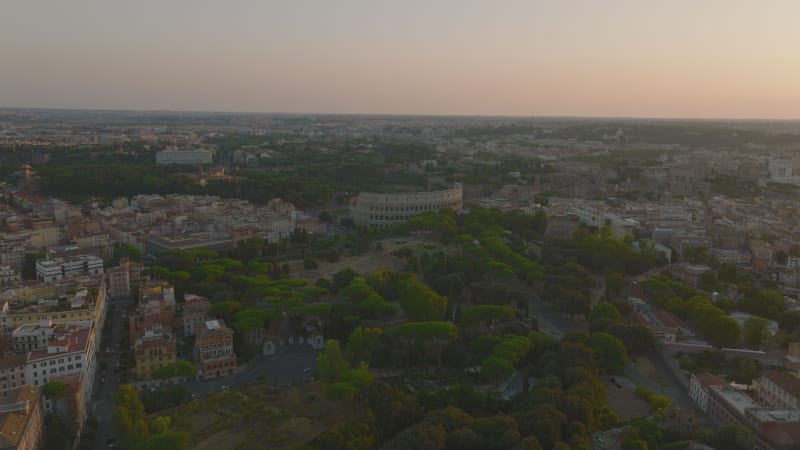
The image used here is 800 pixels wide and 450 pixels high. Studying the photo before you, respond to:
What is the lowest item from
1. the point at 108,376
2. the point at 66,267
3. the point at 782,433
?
the point at 108,376

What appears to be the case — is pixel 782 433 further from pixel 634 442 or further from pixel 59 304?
pixel 59 304

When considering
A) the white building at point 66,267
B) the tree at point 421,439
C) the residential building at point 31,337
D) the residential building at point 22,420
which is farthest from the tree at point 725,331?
the white building at point 66,267

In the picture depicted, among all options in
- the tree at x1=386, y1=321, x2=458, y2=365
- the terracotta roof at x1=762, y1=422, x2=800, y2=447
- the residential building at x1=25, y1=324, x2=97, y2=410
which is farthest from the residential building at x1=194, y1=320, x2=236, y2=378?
the terracotta roof at x1=762, y1=422, x2=800, y2=447

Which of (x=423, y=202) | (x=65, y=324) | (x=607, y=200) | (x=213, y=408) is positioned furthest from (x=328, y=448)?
(x=607, y=200)

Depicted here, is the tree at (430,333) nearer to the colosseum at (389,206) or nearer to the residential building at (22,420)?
the residential building at (22,420)

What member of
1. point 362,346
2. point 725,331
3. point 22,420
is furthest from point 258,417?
point 725,331

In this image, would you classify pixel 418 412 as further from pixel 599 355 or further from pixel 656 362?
pixel 656 362
